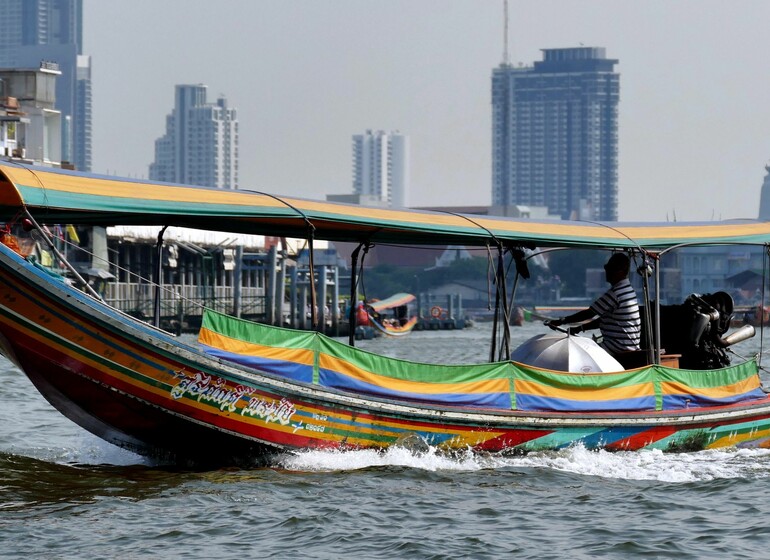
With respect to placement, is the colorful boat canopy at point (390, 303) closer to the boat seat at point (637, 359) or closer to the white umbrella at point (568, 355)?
the boat seat at point (637, 359)

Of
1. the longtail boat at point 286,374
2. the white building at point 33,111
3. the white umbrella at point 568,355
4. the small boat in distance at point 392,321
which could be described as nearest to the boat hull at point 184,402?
the longtail boat at point 286,374

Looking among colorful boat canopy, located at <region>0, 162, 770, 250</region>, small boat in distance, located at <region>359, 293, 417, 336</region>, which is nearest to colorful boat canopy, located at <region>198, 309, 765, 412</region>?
colorful boat canopy, located at <region>0, 162, 770, 250</region>

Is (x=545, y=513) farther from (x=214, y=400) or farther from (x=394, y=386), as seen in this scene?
(x=214, y=400)

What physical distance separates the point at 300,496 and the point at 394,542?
157 centimetres

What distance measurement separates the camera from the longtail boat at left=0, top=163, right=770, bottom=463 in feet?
40.7

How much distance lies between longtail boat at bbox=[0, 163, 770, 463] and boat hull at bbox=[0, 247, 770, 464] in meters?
0.01

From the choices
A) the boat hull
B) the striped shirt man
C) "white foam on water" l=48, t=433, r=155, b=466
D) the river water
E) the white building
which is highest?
the white building

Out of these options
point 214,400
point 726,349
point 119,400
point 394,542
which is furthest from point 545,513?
point 726,349

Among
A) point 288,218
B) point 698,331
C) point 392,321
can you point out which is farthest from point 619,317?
point 392,321

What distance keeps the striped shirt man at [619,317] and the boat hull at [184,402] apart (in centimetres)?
168

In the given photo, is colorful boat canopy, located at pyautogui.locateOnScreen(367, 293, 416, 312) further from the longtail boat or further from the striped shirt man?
the longtail boat

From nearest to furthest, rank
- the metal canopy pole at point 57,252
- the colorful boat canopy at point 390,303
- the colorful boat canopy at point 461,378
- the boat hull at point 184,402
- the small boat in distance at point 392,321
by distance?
1. the metal canopy pole at point 57,252
2. the boat hull at point 184,402
3. the colorful boat canopy at point 461,378
4. the small boat in distance at point 392,321
5. the colorful boat canopy at point 390,303

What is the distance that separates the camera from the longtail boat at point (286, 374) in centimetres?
1239

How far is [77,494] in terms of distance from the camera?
42.5ft
